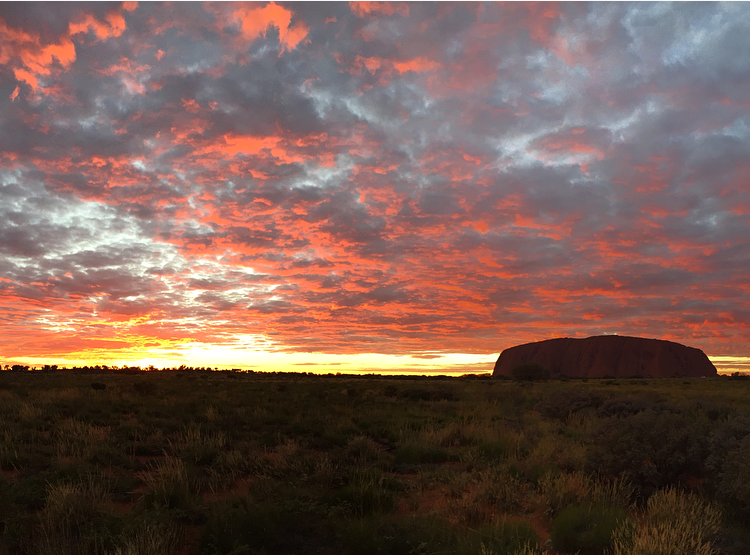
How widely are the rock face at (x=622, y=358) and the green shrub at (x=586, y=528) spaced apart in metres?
139

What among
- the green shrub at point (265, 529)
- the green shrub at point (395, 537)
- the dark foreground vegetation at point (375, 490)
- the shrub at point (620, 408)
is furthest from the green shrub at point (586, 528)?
the shrub at point (620, 408)

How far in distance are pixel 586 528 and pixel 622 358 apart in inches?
6402

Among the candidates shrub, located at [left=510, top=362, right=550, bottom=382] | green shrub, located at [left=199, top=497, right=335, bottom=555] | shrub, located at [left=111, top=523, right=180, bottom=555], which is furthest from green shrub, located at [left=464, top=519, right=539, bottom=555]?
shrub, located at [left=510, top=362, right=550, bottom=382]

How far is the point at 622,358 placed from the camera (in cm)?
14825

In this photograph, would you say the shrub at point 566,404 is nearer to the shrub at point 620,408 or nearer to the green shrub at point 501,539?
the shrub at point 620,408

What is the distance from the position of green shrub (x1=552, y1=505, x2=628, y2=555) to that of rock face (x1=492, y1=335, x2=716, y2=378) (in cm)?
13896

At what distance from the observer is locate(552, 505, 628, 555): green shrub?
619cm

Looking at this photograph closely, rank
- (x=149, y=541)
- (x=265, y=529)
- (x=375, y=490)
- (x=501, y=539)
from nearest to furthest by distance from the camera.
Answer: (x=149, y=541) < (x=501, y=539) < (x=265, y=529) < (x=375, y=490)

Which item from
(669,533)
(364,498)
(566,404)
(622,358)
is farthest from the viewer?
(622,358)

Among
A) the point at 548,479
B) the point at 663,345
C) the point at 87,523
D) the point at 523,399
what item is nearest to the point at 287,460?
the point at 87,523

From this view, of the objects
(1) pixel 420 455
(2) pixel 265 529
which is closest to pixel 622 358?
(1) pixel 420 455

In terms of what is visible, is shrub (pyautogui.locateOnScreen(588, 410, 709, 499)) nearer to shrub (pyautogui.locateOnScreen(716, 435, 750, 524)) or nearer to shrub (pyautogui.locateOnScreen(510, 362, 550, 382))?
shrub (pyautogui.locateOnScreen(716, 435, 750, 524))

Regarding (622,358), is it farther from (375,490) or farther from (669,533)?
(669,533)

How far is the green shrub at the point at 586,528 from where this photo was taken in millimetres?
6188
